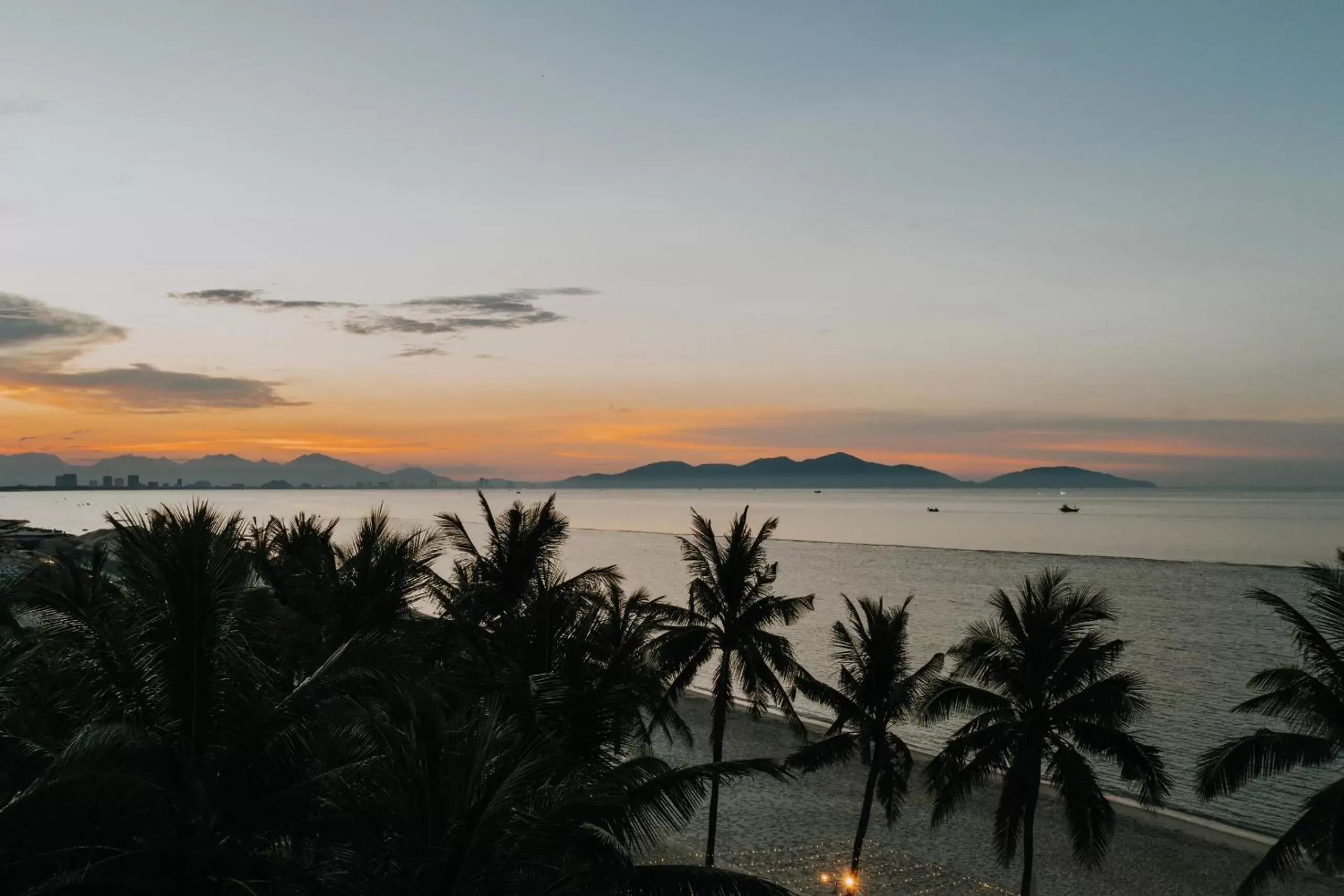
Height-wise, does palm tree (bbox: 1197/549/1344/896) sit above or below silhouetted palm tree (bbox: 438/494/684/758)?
below

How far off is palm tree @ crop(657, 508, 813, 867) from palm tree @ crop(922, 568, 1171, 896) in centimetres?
485

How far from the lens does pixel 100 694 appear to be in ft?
32.7

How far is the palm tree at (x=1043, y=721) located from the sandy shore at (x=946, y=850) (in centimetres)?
392

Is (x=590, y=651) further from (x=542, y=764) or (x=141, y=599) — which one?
(x=141, y=599)

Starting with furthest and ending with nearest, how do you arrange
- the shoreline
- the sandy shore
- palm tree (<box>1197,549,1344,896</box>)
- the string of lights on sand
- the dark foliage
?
the shoreline, the sandy shore, the string of lights on sand, palm tree (<box>1197,549,1344,896</box>), the dark foliage

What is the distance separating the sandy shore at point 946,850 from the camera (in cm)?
2369

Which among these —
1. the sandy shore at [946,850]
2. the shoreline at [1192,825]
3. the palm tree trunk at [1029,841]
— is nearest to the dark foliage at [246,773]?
the palm tree trunk at [1029,841]

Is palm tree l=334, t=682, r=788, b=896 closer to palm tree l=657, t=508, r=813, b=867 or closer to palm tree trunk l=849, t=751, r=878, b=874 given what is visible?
palm tree trunk l=849, t=751, r=878, b=874

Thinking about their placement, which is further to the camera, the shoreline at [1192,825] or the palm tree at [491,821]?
the shoreline at [1192,825]

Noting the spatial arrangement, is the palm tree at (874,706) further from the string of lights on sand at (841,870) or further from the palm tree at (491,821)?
the palm tree at (491,821)

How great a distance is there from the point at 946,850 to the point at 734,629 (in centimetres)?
893

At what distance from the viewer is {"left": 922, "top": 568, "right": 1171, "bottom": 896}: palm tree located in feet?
64.1

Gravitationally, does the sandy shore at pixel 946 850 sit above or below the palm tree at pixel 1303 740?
below

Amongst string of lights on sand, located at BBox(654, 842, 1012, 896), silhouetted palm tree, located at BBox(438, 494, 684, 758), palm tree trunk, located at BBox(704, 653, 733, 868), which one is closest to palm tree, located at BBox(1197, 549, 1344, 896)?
string of lights on sand, located at BBox(654, 842, 1012, 896)
